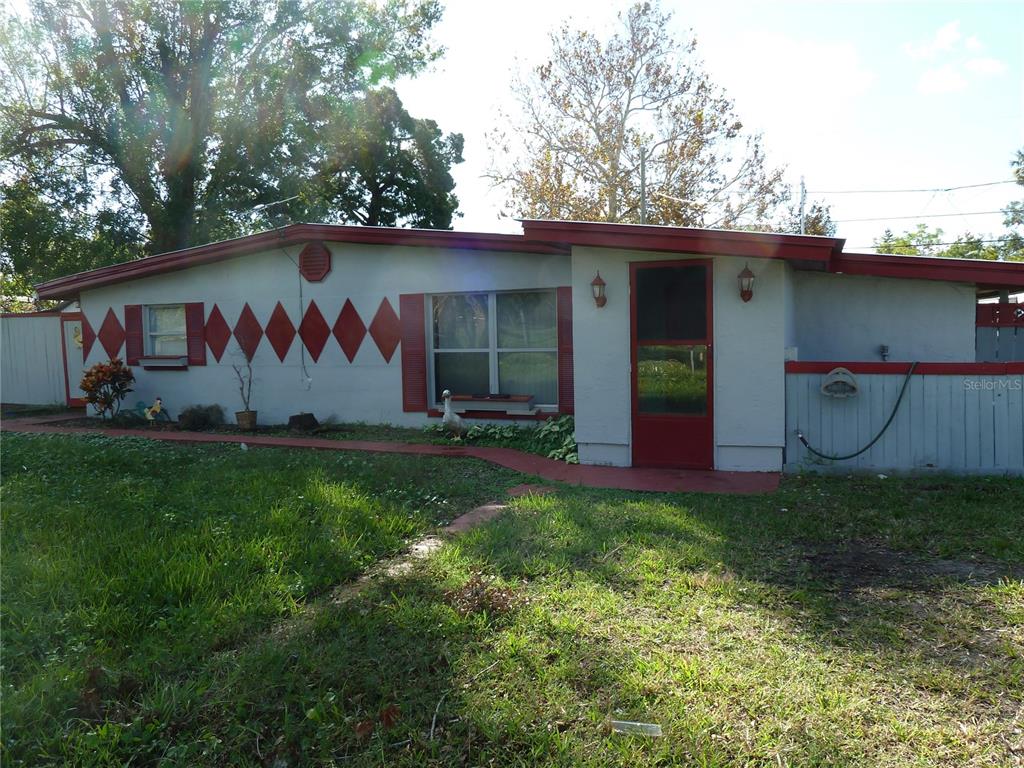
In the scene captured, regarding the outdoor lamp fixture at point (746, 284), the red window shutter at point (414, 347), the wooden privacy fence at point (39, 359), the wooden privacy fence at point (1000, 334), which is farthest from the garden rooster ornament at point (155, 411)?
the wooden privacy fence at point (1000, 334)

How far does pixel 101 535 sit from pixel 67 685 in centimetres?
187

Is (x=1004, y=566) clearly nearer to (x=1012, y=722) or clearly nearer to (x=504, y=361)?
(x=1012, y=722)

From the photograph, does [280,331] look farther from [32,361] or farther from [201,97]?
[201,97]

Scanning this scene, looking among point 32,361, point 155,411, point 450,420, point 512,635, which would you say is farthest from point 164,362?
point 512,635

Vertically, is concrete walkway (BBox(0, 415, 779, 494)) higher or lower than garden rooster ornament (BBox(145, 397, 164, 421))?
lower

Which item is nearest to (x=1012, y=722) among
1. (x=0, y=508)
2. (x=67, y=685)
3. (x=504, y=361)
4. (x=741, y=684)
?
(x=741, y=684)

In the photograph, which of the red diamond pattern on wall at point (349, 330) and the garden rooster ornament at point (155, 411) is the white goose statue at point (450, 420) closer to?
the red diamond pattern on wall at point (349, 330)

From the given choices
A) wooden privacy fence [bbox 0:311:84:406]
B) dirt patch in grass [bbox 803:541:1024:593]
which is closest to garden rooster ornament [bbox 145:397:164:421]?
wooden privacy fence [bbox 0:311:84:406]

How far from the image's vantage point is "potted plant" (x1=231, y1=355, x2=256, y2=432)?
10.4 metres

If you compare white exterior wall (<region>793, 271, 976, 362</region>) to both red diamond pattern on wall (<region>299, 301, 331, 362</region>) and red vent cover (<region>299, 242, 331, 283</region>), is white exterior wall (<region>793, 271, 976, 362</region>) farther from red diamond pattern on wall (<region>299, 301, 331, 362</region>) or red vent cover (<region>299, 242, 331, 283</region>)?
red diamond pattern on wall (<region>299, 301, 331, 362</region>)

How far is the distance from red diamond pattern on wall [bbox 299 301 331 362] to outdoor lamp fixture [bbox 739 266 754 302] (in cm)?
618

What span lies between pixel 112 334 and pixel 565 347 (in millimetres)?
8634

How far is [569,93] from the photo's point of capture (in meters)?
25.1

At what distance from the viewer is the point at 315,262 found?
1018 centimetres
